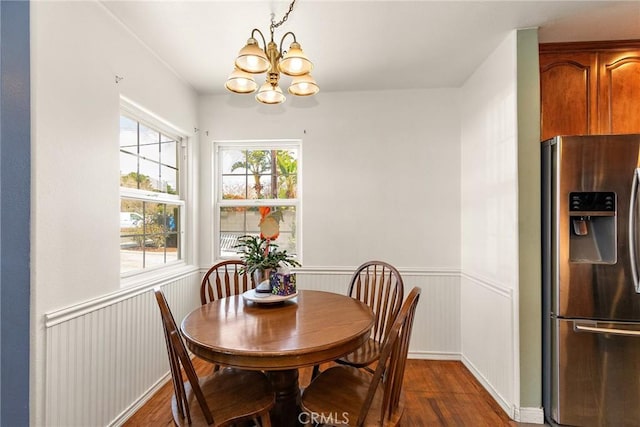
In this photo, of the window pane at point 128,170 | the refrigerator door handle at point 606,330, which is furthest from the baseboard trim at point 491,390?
the window pane at point 128,170

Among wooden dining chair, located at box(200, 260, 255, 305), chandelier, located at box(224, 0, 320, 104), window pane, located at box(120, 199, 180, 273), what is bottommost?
wooden dining chair, located at box(200, 260, 255, 305)

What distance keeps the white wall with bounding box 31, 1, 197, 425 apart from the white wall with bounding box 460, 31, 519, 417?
2.51 metres

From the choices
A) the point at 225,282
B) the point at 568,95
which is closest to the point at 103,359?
the point at 225,282

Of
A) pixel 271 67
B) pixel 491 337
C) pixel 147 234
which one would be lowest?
pixel 491 337

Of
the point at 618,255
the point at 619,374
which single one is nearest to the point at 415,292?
the point at 618,255

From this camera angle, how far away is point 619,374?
1.78 meters

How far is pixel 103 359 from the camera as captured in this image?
5.87ft

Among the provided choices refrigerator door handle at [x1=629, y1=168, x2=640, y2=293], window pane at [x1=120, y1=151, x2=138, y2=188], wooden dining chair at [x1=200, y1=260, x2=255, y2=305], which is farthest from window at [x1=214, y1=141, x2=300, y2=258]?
refrigerator door handle at [x1=629, y1=168, x2=640, y2=293]

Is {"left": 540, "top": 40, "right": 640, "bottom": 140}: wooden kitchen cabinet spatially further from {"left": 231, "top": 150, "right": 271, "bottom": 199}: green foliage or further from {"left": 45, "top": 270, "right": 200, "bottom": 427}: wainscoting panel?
{"left": 45, "top": 270, "right": 200, "bottom": 427}: wainscoting panel

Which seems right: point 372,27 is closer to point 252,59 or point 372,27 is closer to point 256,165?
point 252,59

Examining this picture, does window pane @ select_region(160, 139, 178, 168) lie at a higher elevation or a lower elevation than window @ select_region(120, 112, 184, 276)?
higher

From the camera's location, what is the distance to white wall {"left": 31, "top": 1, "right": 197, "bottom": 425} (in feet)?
4.61

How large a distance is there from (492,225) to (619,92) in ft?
3.97

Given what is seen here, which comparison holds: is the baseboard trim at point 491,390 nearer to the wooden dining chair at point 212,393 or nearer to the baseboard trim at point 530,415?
the baseboard trim at point 530,415
